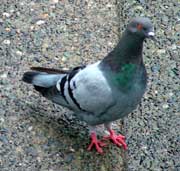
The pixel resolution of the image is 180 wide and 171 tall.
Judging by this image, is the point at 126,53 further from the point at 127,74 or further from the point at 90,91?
the point at 90,91

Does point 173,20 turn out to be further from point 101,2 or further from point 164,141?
point 164,141

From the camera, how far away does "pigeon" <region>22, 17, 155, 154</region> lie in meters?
3.60

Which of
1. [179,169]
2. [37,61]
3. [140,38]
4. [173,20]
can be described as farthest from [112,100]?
[173,20]

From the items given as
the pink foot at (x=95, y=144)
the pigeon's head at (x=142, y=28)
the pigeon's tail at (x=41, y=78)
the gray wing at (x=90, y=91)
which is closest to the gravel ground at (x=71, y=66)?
the pink foot at (x=95, y=144)

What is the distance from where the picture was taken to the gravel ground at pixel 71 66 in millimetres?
3965

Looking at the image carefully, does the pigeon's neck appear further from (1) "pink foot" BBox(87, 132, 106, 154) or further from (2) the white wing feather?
(1) "pink foot" BBox(87, 132, 106, 154)

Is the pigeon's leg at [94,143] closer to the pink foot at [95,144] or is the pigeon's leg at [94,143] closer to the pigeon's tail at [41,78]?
the pink foot at [95,144]

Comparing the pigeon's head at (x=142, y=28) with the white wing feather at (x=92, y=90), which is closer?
the pigeon's head at (x=142, y=28)

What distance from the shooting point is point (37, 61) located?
15.0 feet

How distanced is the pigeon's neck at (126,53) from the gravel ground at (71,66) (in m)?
0.65

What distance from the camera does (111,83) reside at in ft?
12.0

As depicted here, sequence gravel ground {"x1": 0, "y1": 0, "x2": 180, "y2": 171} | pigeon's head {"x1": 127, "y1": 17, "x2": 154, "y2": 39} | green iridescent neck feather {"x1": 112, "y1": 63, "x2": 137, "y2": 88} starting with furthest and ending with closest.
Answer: gravel ground {"x1": 0, "y1": 0, "x2": 180, "y2": 171}, green iridescent neck feather {"x1": 112, "y1": 63, "x2": 137, "y2": 88}, pigeon's head {"x1": 127, "y1": 17, "x2": 154, "y2": 39}


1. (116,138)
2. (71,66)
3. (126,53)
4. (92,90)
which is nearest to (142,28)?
(126,53)

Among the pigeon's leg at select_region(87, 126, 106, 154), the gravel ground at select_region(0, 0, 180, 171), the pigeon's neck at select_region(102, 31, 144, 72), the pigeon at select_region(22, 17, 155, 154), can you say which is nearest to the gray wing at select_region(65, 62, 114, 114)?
the pigeon at select_region(22, 17, 155, 154)
